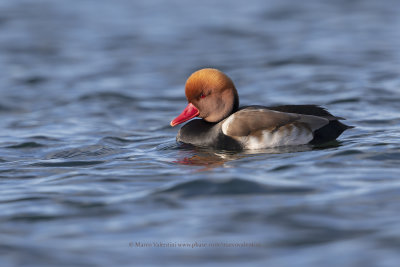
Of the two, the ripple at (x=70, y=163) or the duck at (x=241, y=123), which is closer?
the ripple at (x=70, y=163)

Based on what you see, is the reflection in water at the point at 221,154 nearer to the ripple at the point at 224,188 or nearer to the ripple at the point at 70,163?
the ripple at the point at 70,163

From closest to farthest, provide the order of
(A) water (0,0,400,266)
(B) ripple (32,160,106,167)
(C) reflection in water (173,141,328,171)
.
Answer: (A) water (0,0,400,266), (C) reflection in water (173,141,328,171), (B) ripple (32,160,106,167)

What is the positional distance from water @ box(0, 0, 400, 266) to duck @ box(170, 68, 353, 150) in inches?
8.1

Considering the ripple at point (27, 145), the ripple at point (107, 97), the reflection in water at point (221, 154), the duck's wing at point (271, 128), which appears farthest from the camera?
the ripple at point (107, 97)

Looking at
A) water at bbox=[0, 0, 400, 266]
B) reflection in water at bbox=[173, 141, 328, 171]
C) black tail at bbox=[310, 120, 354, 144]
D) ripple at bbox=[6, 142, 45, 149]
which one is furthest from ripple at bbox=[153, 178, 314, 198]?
ripple at bbox=[6, 142, 45, 149]

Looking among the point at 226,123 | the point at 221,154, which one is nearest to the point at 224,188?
the point at 221,154

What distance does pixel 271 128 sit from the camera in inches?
285

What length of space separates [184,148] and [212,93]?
2.20ft

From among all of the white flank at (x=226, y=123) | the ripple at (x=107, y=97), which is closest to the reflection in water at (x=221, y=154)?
the white flank at (x=226, y=123)

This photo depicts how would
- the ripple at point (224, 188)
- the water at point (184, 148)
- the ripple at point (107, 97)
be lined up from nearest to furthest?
1. the water at point (184, 148)
2. the ripple at point (224, 188)
3. the ripple at point (107, 97)

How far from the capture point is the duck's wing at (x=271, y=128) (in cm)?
725

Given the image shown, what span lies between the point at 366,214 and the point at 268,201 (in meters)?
0.77

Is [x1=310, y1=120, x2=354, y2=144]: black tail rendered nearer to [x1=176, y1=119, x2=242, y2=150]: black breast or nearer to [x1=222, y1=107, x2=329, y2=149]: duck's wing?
[x1=222, y1=107, x2=329, y2=149]: duck's wing

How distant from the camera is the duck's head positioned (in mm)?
7547
